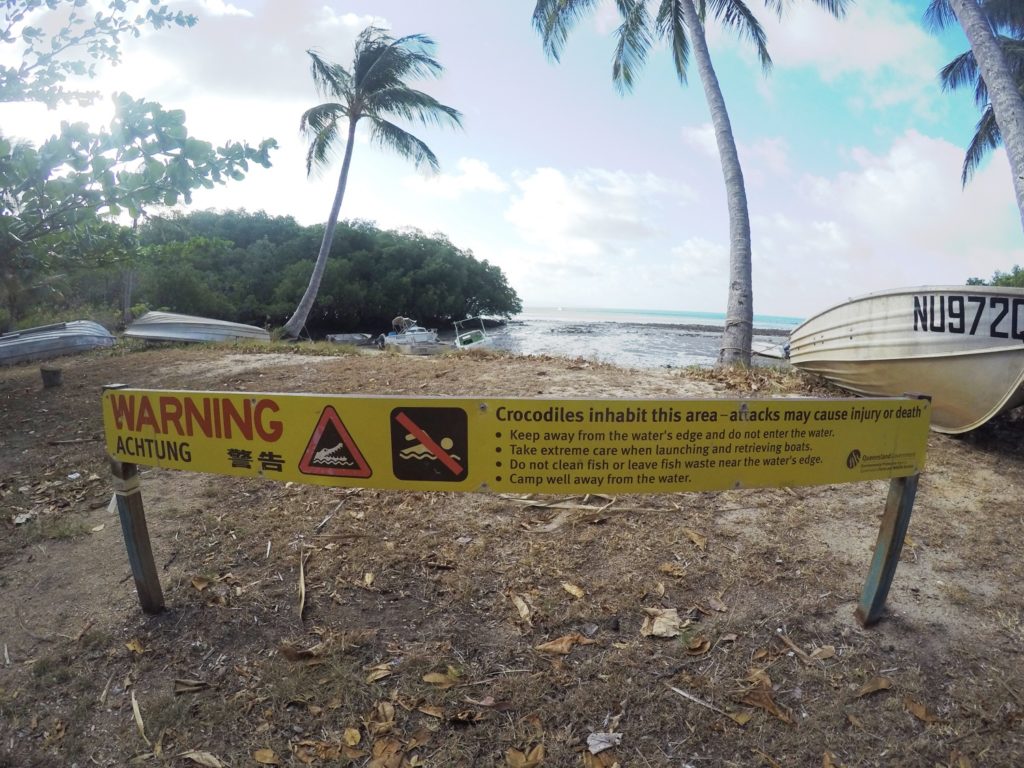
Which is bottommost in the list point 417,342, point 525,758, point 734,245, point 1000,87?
point 525,758

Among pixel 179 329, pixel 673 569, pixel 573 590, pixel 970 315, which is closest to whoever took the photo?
pixel 573 590

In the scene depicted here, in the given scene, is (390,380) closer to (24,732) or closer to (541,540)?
(541,540)

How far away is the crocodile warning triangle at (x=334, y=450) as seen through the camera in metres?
2.08

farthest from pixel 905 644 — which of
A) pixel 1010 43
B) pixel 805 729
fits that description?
pixel 1010 43

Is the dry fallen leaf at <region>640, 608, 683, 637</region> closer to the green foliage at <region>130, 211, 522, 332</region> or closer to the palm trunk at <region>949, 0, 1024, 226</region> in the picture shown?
the palm trunk at <region>949, 0, 1024, 226</region>

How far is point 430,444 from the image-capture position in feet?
6.66

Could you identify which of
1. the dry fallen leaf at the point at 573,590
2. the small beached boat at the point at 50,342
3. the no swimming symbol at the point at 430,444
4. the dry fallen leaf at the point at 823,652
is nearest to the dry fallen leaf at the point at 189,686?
the no swimming symbol at the point at 430,444

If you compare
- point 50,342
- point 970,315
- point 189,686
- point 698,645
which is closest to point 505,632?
point 698,645

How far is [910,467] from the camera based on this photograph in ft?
7.45

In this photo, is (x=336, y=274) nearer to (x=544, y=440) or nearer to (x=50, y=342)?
(x=50, y=342)

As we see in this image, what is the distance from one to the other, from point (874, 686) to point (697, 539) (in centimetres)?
111

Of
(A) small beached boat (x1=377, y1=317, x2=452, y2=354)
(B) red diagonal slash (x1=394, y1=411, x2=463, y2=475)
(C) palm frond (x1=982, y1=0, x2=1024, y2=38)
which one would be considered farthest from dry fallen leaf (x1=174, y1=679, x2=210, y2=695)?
(C) palm frond (x1=982, y1=0, x2=1024, y2=38)

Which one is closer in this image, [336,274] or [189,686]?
[189,686]

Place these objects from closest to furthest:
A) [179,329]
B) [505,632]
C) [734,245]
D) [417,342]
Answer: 1. [505,632]
2. [734,245]
3. [179,329]
4. [417,342]
